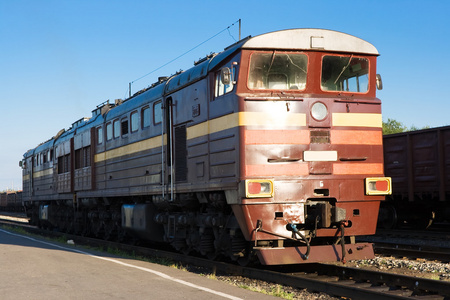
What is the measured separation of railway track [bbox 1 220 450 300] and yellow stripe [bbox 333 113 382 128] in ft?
8.47

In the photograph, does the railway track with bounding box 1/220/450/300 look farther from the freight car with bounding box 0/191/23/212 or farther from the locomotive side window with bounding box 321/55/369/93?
the freight car with bounding box 0/191/23/212

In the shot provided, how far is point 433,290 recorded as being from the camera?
7.89 metres

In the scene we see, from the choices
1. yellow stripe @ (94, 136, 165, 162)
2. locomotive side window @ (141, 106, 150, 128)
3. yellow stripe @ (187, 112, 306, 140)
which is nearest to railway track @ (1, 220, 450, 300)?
yellow stripe @ (187, 112, 306, 140)

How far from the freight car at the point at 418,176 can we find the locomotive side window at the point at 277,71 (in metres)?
9.09

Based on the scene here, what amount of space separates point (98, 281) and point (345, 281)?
3.99m

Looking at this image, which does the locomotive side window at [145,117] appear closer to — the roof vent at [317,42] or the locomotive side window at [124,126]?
the locomotive side window at [124,126]

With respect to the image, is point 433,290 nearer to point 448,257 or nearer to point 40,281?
point 448,257

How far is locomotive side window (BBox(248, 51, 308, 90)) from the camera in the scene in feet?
32.9

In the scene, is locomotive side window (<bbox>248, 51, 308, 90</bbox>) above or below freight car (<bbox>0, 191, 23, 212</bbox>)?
above

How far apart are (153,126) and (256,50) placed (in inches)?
182

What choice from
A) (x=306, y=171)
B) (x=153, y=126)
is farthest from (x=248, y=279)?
(x=153, y=126)

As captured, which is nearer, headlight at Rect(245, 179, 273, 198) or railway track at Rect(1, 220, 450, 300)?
railway track at Rect(1, 220, 450, 300)

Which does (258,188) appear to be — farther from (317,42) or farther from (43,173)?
(43,173)

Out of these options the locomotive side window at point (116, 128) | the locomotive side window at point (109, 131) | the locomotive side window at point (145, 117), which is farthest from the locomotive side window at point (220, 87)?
the locomotive side window at point (109, 131)
